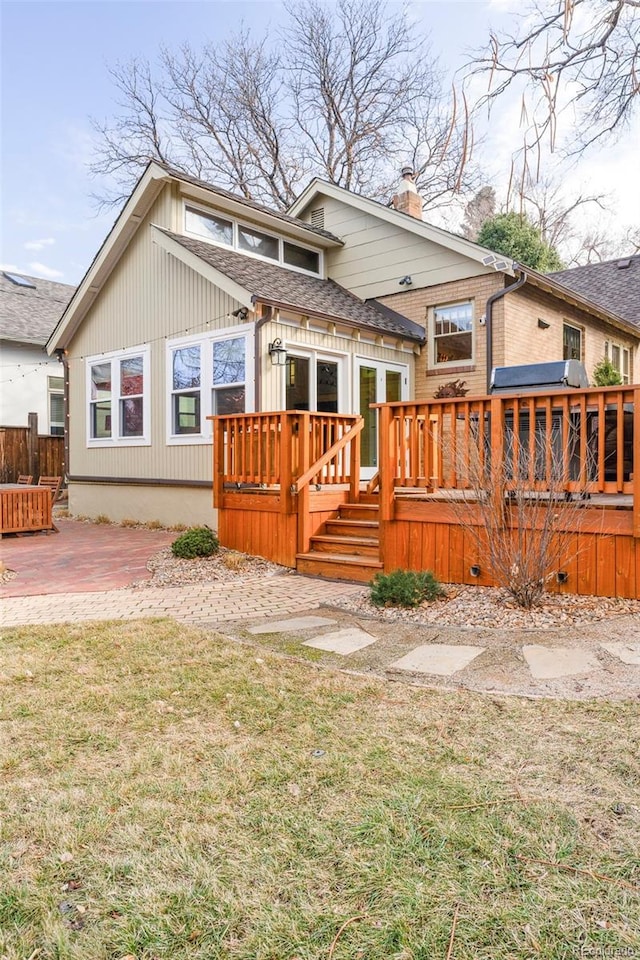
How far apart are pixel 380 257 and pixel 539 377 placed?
20.0ft

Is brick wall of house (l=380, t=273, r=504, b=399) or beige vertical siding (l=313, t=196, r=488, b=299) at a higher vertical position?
beige vertical siding (l=313, t=196, r=488, b=299)

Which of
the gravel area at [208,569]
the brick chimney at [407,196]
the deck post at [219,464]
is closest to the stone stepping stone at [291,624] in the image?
the gravel area at [208,569]

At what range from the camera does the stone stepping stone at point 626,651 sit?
3.43 m

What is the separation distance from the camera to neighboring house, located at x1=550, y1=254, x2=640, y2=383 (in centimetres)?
1479

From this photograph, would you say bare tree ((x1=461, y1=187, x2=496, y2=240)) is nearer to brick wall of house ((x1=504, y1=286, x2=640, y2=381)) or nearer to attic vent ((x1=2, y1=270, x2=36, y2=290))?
brick wall of house ((x1=504, y1=286, x2=640, y2=381))

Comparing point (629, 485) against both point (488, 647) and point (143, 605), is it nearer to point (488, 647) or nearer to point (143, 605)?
point (488, 647)

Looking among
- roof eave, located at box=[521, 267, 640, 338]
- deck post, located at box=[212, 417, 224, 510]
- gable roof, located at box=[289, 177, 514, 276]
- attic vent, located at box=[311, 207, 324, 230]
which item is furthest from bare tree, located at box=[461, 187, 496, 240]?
deck post, located at box=[212, 417, 224, 510]

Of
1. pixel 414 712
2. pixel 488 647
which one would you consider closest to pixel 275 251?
pixel 488 647

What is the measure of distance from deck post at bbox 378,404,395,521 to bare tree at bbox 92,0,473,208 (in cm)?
1603

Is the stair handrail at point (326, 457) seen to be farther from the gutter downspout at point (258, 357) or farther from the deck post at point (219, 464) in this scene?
the gutter downspout at point (258, 357)

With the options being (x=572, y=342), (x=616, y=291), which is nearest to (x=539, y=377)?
(x=572, y=342)

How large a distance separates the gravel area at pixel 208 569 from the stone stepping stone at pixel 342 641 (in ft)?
7.28

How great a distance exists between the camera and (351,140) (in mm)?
20125

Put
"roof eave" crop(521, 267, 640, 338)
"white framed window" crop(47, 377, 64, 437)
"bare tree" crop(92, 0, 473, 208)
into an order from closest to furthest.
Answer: "roof eave" crop(521, 267, 640, 338)
"white framed window" crop(47, 377, 64, 437)
"bare tree" crop(92, 0, 473, 208)
